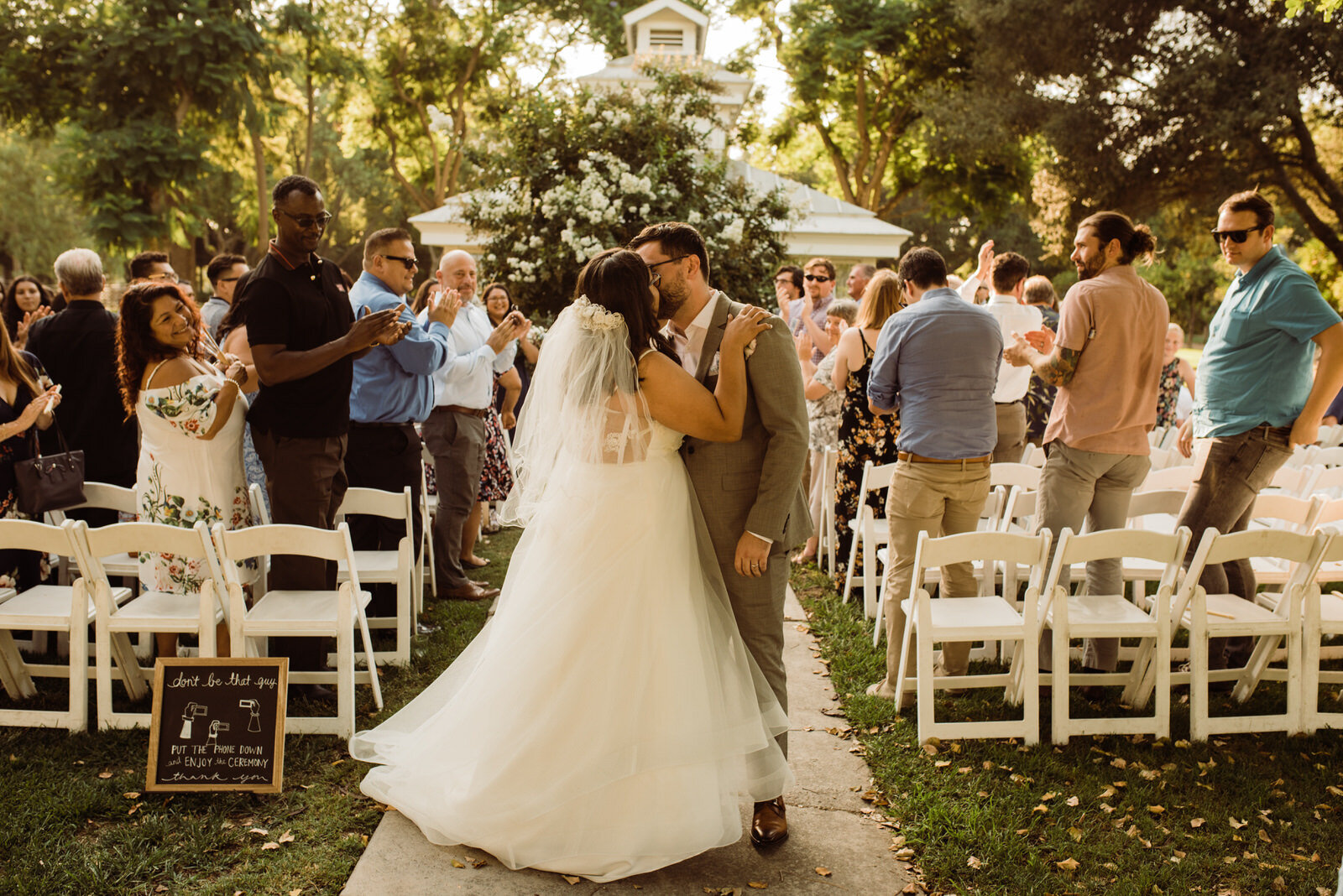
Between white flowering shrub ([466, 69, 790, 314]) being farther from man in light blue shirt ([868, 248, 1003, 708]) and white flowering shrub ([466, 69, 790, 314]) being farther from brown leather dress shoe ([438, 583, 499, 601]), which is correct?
man in light blue shirt ([868, 248, 1003, 708])

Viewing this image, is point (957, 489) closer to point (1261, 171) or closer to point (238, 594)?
point (238, 594)

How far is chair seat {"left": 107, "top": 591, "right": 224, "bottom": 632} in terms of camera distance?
3.83m

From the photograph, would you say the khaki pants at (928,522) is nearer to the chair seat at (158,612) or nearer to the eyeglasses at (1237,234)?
the eyeglasses at (1237,234)

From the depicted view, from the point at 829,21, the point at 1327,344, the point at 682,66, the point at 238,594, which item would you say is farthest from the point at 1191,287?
the point at 238,594

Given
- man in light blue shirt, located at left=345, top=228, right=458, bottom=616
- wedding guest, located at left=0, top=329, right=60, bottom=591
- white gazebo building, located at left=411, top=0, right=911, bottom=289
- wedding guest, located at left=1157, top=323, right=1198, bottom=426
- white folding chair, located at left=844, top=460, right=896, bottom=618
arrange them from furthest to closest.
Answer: white gazebo building, located at left=411, top=0, right=911, bottom=289, wedding guest, located at left=1157, top=323, right=1198, bottom=426, white folding chair, located at left=844, top=460, right=896, bottom=618, man in light blue shirt, located at left=345, top=228, right=458, bottom=616, wedding guest, located at left=0, top=329, right=60, bottom=591

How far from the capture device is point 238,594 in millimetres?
3803

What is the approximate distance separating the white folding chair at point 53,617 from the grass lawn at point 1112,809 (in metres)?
3.43

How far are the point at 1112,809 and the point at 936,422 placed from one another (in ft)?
5.78

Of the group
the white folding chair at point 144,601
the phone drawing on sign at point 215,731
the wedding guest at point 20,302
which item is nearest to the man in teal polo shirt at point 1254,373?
the phone drawing on sign at point 215,731

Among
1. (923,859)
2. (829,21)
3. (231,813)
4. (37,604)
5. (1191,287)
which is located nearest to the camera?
(923,859)

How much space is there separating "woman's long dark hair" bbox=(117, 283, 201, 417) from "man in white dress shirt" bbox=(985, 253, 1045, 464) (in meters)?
4.69

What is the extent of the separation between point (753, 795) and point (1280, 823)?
2006 millimetres

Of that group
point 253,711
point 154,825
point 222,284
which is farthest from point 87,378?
point 154,825

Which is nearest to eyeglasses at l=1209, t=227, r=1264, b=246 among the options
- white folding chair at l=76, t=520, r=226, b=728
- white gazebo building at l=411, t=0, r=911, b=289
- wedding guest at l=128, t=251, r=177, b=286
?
white folding chair at l=76, t=520, r=226, b=728
